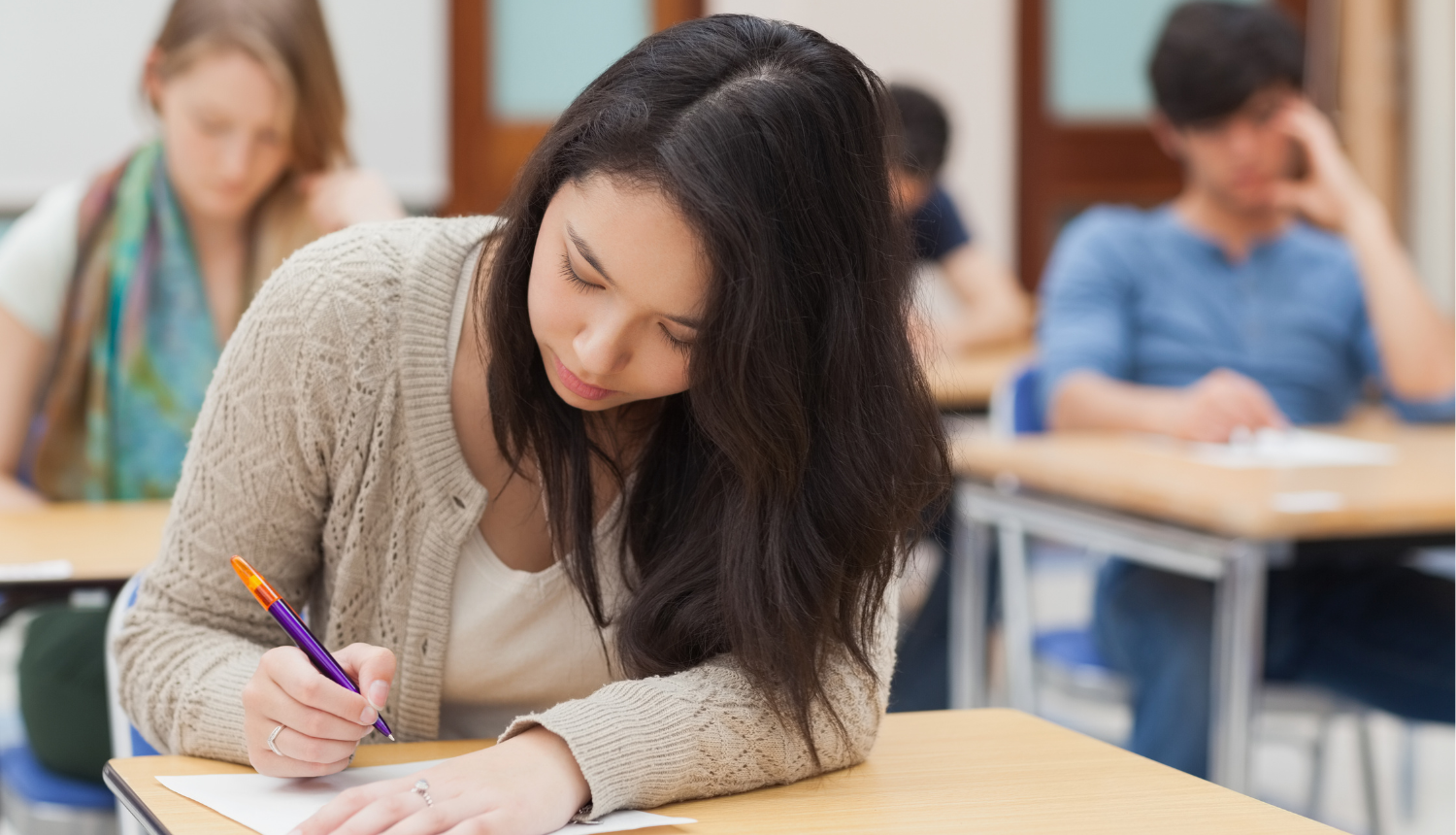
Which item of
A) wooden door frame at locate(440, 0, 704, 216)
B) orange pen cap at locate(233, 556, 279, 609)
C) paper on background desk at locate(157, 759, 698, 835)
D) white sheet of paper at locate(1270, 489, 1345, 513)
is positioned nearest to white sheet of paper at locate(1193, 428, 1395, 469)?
white sheet of paper at locate(1270, 489, 1345, 513)

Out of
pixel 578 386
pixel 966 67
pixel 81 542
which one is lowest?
pixel 81 542

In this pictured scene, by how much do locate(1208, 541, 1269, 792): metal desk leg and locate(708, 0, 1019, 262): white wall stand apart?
3.33 metres

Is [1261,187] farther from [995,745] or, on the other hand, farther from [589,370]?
[589,370]

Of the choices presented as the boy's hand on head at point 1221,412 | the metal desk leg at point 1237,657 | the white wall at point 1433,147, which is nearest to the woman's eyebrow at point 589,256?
the metal desk leg at point 1237,657

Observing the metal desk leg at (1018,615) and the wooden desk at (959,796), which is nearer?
the wooden desk at (959,796)

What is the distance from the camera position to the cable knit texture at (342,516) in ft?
3.60

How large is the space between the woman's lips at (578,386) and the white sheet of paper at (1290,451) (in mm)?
1496

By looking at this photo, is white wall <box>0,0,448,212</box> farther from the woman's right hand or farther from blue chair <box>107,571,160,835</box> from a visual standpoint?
the woman's right hand

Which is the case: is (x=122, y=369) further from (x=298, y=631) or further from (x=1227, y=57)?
(x=1227, y=57)

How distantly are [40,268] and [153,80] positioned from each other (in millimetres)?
353

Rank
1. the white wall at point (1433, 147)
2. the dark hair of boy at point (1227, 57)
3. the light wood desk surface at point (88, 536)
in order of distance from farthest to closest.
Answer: the white wall at point (1433, 147) < the dark hair of boy at point (1227, 57) < the light wood desk surface at point (88, 536)

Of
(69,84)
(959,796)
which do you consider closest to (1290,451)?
(959,796)

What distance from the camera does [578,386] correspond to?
3.55 ft

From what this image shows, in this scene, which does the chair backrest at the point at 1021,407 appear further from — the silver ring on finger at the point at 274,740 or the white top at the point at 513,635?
the silver ring on finger at the point at 274,740
